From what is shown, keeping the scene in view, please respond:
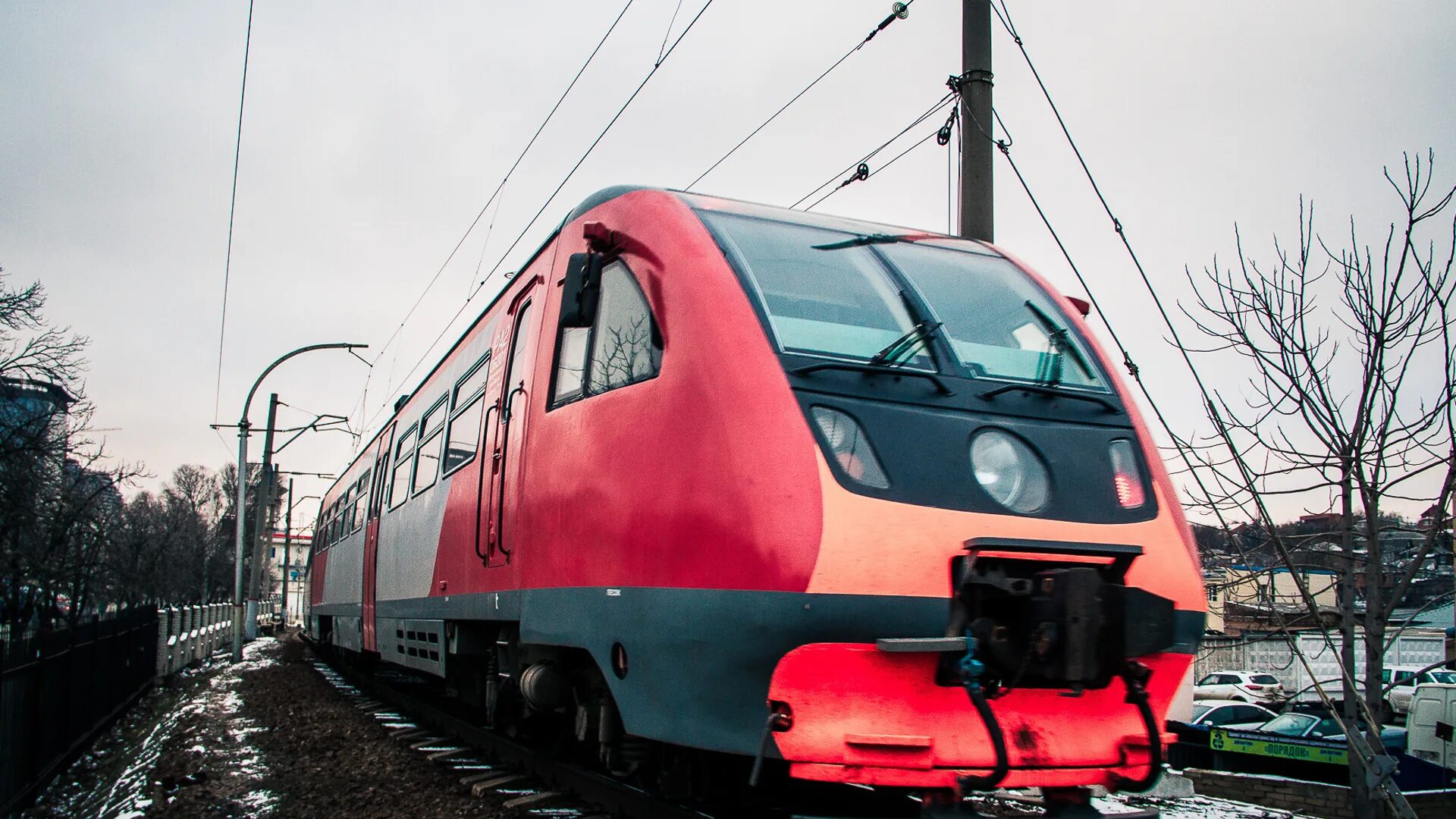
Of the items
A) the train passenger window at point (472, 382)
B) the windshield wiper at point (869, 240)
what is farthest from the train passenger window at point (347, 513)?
the windshield wiper at point (869, 240)

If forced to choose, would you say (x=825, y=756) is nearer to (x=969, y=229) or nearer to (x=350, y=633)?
(x=969, y=229)

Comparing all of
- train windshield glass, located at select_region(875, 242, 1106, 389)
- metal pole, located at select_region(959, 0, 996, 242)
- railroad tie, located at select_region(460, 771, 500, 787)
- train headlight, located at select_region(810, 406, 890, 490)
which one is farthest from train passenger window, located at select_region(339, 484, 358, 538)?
train headlight, located at select_region(810, 406, 890, 490)

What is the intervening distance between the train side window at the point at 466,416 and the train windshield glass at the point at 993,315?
316 centimetres

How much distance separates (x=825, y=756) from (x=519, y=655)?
271cm

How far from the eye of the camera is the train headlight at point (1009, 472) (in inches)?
166

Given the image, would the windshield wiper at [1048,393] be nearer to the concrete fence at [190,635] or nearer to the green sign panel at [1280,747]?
the green sign panel at [1280,747]

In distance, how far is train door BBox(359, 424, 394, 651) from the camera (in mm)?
11336

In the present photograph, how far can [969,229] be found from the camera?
25.4 feet

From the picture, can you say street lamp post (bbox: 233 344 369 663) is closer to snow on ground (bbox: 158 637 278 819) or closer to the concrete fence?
the concrete fence

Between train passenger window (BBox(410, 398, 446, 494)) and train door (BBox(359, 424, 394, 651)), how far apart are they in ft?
6.52

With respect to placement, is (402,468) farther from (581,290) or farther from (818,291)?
(818,291)

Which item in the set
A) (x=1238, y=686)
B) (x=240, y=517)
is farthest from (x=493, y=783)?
(x=1238, y=686)

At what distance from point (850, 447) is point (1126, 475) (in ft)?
4.28


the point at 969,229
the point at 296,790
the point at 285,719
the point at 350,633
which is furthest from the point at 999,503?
the point at 350,633
